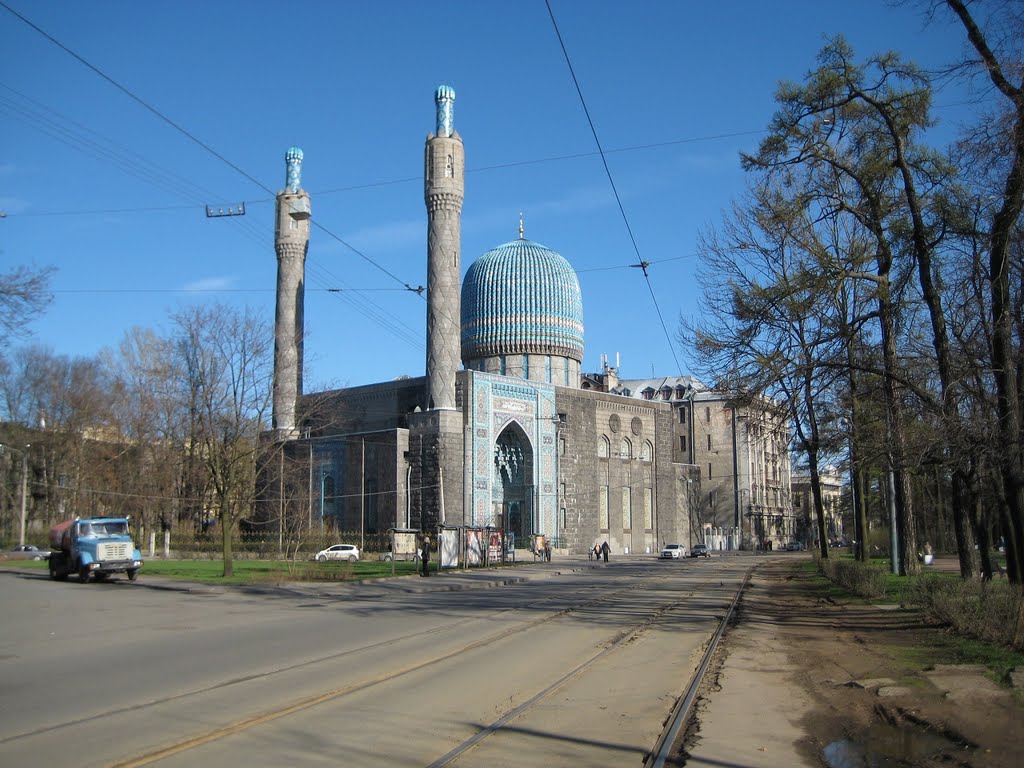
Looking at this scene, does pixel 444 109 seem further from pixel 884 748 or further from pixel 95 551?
pixel 884 748

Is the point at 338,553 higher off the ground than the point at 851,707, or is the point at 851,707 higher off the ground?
the point at 851,707

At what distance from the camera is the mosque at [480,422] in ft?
159

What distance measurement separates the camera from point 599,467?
197 feet

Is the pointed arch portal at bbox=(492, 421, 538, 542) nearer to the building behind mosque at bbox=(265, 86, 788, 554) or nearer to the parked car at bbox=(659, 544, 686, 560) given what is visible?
the building behind mosque at bbox=(265, 86, 788, 554)

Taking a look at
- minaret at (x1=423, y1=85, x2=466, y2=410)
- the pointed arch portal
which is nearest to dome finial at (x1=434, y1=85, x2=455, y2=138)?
minaret at (x1=423, y1=85, x2=466, y2=410)

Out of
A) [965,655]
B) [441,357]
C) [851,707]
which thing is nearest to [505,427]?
[441,357]

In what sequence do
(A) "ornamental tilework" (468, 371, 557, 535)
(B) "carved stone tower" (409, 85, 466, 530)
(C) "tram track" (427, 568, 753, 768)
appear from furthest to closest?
(A) "ornamental tilework" (468, 371, 557, 535) → (B) "carved stone tower" (409, 85, 466, 530) → (C) "tram track" (427, 568, 753, 768)

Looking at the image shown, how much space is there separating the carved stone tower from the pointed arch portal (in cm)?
588

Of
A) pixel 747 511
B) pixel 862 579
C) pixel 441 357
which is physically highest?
pixel 441 357

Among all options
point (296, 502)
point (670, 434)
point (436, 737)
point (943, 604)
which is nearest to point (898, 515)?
point (943, 604)

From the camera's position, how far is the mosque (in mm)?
48500

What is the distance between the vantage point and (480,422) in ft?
164

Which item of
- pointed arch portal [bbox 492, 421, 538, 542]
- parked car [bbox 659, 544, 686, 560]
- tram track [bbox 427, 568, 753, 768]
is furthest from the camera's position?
pointed arch portal [bbox 492, 421, 538, 542]

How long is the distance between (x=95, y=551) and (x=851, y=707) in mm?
24115
